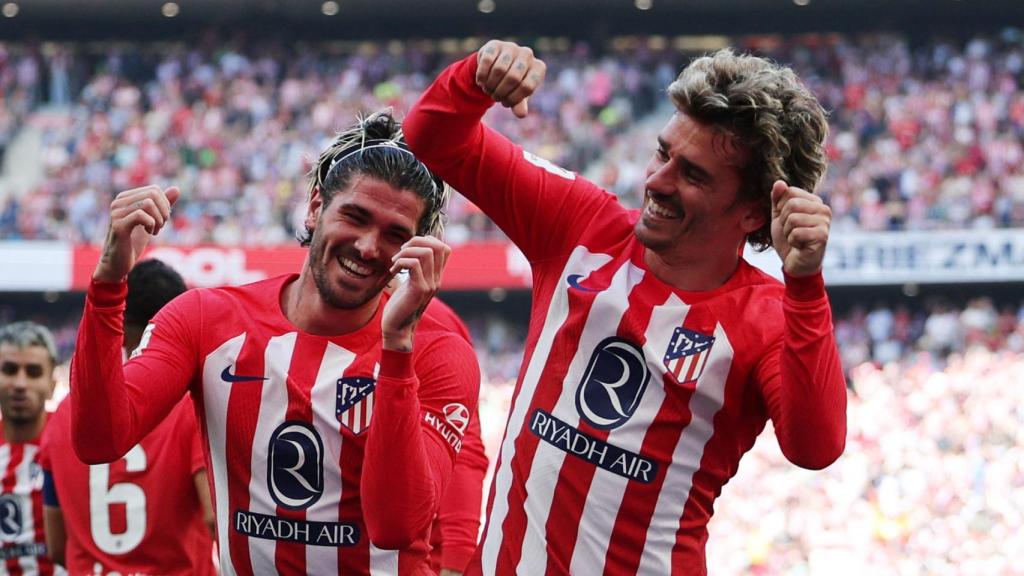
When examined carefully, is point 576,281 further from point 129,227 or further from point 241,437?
point 129,227

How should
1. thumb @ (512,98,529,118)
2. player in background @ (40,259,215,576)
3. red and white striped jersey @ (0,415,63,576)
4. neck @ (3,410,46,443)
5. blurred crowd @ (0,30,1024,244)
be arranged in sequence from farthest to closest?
blurred crowd @ (0,30,1024,244) → neck @ (3,410,46,443) → red and white striped jersey @ (0,415,63,576) → player in background @ (40,259,215,576) → thumb @ (512,98,529,118)

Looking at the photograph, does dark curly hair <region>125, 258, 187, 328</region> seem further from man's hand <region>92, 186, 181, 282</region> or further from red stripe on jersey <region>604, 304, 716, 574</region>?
red stripe on jersey <region>604, 304, 716, 574</region>

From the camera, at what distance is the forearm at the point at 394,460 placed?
2.91 metres

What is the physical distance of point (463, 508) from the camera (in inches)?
165

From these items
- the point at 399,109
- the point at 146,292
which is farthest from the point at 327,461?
the point at 399,109

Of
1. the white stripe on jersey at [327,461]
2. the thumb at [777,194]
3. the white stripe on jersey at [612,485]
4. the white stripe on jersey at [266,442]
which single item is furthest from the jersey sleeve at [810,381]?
the white stripe on jersey at [266,442]

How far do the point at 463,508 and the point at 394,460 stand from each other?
1.31 meters

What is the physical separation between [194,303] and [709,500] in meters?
1.28

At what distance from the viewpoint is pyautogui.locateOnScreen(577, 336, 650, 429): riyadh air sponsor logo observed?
3107 millimetres

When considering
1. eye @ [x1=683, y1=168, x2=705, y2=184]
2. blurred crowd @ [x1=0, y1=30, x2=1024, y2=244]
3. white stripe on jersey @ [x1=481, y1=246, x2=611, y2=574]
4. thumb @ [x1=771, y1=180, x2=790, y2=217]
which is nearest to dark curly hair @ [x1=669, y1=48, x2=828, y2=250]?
eye @ [x1=683, y1=168, x2=705, y2=184]

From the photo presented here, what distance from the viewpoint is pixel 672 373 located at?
3104 millimetres

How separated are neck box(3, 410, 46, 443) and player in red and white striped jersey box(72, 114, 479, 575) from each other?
116 inches

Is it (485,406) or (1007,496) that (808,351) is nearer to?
(1007,496)

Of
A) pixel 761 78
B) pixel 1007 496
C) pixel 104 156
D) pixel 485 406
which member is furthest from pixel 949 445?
pixel 104 156
